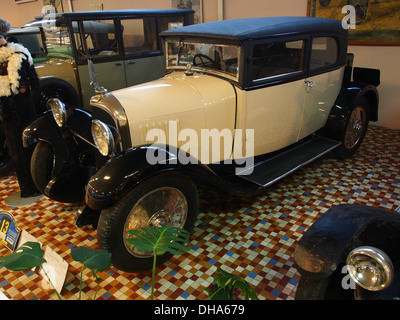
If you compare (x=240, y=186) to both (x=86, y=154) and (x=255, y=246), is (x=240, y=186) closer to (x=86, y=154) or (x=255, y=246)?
(x=255, y=246)

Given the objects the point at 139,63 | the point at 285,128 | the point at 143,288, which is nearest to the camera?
the point at 143,288

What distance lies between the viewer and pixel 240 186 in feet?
8.09

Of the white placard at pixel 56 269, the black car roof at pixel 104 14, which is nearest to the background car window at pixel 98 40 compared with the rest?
the black car roof at pixel 104 14

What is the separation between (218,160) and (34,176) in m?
1.53

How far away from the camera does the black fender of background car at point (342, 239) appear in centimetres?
137

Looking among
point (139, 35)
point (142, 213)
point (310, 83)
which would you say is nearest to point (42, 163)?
point (142, 213)

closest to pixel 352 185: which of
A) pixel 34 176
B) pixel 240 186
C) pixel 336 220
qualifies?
pixel 240 186

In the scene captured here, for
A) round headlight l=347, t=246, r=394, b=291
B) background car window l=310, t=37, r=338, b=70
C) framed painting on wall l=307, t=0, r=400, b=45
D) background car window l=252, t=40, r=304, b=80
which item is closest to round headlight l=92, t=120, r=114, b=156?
background car window l=252, t=40, r=304, b=80

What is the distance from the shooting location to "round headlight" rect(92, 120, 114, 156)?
2016mm

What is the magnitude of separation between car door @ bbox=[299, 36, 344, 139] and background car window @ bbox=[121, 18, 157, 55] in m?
2.65

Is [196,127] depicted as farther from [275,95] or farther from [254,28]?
[254,28]

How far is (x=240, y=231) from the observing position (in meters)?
2.49

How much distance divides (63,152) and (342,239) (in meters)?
2.12

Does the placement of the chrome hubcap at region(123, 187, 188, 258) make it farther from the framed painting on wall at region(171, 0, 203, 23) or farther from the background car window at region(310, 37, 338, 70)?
the framed painting on wall at region(171, 0, 203, 23)
